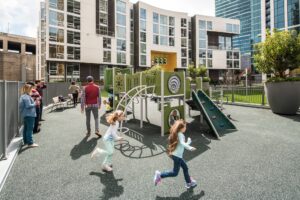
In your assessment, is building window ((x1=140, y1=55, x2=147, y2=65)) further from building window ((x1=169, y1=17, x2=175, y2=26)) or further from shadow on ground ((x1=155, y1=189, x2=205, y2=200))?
shadow on ground ((x1=155, y1=189, x2=205, y2=200))

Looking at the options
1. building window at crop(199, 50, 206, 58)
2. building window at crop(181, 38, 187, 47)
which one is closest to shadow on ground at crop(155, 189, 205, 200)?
building window at crop(181, 38, 187, 47)

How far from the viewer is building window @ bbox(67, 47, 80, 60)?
132 ft

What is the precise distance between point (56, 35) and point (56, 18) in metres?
2.95

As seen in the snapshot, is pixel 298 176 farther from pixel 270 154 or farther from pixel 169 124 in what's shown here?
pixel 169 124

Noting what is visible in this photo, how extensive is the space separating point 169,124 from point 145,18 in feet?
151

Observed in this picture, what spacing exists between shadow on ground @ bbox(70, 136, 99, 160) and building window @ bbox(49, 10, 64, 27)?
36564mm

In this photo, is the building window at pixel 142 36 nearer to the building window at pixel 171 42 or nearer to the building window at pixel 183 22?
the building window at pixel 171 42

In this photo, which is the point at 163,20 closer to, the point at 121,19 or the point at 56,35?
the point at 121,19

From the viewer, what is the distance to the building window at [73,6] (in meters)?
40.1

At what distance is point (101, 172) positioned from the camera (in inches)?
189

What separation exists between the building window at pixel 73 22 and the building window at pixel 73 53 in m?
3.97

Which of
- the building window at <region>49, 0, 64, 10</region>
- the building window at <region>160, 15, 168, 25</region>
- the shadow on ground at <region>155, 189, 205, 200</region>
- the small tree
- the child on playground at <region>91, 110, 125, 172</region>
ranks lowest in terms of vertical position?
the shadow on ground at <region>155, 189, 205, 200</region>

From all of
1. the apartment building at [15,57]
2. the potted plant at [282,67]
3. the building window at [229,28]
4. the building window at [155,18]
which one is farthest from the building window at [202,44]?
the potted plant at [282,67]

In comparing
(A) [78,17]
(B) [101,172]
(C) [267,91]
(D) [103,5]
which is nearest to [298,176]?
(B) [101,172]
